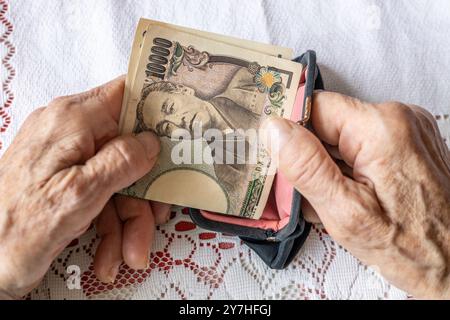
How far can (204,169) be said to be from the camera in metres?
0.82

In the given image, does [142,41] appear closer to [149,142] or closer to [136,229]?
[149,142]

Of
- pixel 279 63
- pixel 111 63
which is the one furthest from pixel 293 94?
pixel 111 63

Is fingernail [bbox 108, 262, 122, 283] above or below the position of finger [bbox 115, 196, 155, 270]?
below

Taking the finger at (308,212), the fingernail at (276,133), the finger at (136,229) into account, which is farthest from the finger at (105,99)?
the finger at (308,212)

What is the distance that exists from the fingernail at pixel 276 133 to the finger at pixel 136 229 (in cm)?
25

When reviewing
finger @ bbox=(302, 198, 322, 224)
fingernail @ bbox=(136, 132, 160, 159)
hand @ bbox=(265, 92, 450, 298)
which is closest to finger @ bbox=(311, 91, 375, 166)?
hand @ bbox=(265, 92, 450, 298)

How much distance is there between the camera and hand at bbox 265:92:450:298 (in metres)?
0.70

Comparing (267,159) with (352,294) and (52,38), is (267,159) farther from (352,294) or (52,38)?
(52,38)

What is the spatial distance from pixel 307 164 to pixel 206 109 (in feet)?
0.71

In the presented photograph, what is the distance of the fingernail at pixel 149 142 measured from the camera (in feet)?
2.49

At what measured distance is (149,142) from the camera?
77cm

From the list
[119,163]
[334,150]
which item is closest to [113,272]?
[119,163]

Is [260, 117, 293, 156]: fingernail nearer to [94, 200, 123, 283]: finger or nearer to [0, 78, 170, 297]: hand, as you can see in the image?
[0, 78, 170, 297]: hand

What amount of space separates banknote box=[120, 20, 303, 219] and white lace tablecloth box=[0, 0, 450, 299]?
85 mm
